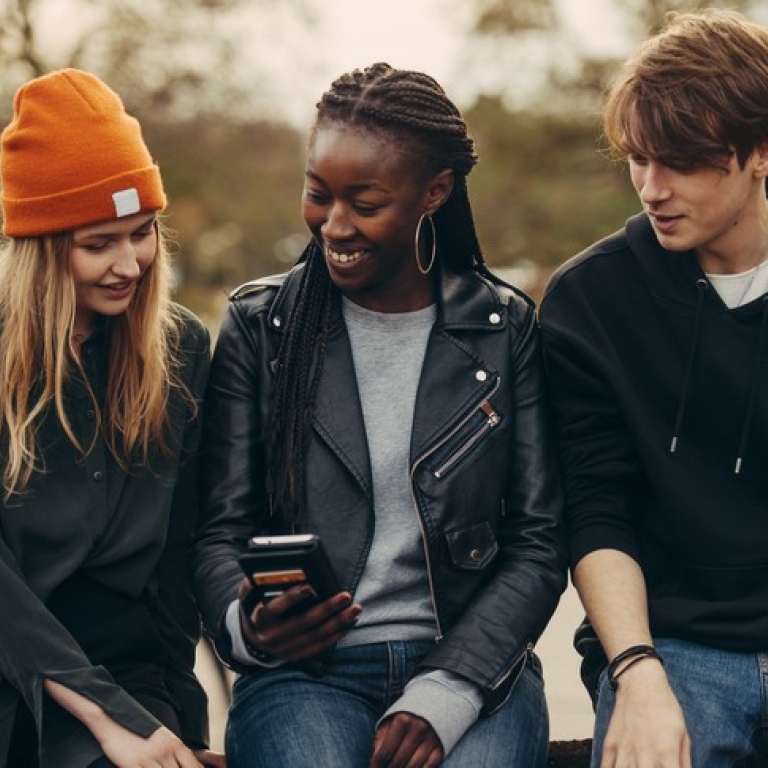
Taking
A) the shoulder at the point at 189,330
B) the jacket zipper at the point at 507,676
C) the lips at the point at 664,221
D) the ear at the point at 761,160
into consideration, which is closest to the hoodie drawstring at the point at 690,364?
the lips at the point at 664,221

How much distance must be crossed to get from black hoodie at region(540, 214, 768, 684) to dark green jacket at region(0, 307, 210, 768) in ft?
3.02

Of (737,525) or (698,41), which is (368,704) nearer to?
(737,525)

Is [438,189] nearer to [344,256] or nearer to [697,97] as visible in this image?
[344,256]

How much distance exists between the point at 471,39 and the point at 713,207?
22021 millimetres

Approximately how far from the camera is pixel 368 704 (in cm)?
339

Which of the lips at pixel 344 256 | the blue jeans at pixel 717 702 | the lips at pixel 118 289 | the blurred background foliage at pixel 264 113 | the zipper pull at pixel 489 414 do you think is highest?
the lips at pixel 344 256

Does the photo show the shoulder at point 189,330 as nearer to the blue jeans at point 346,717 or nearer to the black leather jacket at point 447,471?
the black leather jacket at point 447,471

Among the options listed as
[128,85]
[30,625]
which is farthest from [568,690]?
[128,85]

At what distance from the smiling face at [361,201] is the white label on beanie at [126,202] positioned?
1.27 feet

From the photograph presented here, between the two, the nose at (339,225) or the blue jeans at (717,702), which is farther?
the nose at (339,225)

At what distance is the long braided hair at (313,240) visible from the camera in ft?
11.3

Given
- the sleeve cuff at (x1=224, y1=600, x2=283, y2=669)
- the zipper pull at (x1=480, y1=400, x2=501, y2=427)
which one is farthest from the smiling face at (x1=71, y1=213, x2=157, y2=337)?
the zipper pull at (x1=480, y1=400, x2=501, y2=427)

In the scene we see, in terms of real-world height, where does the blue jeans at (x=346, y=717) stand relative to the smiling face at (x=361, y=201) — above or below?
below

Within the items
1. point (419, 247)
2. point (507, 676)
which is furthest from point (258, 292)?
point (507, 676)
